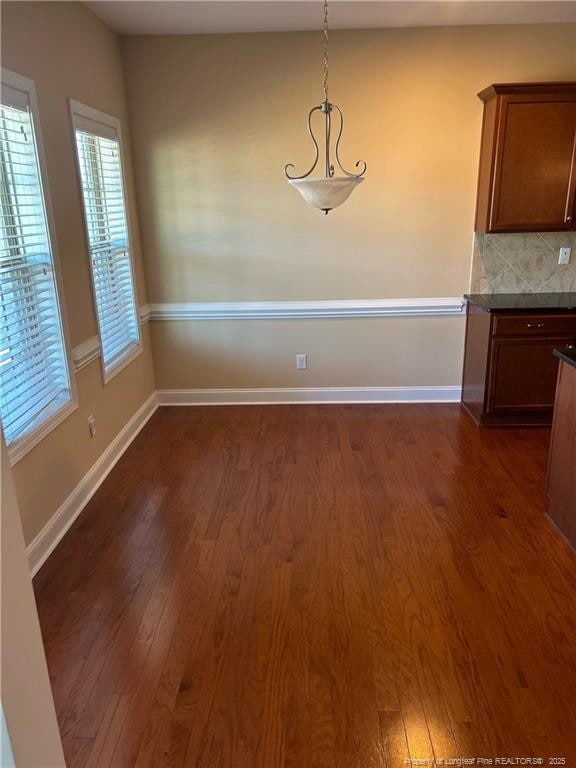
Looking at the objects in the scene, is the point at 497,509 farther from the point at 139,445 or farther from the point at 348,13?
the point at 348,13

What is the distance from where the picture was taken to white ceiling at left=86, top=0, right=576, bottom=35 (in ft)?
10.7

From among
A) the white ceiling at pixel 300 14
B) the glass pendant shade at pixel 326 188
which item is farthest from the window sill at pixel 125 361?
the white ceiling at pixel 300 14

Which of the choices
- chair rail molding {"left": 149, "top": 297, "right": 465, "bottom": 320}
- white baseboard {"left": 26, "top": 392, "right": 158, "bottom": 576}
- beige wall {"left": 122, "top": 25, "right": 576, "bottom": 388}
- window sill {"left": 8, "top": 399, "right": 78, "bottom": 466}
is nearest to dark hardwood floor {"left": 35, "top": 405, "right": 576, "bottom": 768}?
white baseboard {"left": 26, "top": 392, "right": 158, "bottom": 576}

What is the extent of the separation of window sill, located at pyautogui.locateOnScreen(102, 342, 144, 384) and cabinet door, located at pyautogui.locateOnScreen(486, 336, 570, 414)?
102 inches

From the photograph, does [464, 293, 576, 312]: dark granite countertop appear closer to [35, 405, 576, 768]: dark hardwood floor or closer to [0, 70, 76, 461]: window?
[35, 405, 576, 768]: dark hardwood floor

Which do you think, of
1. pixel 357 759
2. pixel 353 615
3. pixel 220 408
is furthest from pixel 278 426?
pixel 357 759

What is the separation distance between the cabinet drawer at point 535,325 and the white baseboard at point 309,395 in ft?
2.83

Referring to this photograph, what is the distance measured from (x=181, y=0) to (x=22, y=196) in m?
1.64

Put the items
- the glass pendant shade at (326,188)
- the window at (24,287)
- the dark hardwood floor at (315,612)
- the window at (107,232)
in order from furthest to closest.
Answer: the window at (107,232), the window at (24,287), the glass pendant shade at (326,188), the dark hardwood floor at (315,612)

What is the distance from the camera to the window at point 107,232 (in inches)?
128

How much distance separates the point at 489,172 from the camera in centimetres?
376

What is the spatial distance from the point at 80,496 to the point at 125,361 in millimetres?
1122

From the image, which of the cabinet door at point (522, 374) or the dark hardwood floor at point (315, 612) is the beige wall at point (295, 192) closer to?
the cabinet door at point (522, 374)

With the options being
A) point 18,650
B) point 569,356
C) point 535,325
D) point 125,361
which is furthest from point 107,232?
point 18,650
